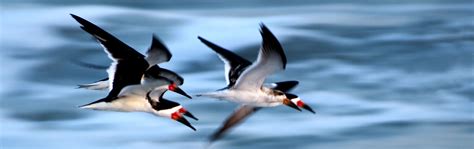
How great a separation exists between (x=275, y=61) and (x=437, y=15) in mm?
12471

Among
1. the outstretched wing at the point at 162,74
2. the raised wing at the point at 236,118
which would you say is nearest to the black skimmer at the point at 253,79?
the outstretched wing at the point at 162,74

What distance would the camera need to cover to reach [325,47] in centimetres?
2025

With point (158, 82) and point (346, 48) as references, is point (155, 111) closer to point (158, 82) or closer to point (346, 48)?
point (158, 82)

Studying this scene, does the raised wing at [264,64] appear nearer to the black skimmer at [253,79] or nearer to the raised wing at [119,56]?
the black skimmer at [253,79]

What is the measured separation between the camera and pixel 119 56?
10.6m

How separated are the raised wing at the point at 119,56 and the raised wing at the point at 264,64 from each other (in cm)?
82

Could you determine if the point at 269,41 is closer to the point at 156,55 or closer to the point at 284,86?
the point at 156,55

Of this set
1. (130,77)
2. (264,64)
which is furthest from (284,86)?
(130,77)

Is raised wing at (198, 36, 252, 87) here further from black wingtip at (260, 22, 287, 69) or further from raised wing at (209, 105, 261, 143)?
raised wing at (209, 105, 261, 143)

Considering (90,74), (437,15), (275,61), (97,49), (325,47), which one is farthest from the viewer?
(437,15)

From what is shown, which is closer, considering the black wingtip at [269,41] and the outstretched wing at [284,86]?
the black wingtip at [269,41]

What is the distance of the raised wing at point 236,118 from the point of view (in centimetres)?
1222

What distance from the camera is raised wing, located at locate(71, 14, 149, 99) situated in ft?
34.5

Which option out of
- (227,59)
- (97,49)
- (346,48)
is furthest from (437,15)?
(227,59)
